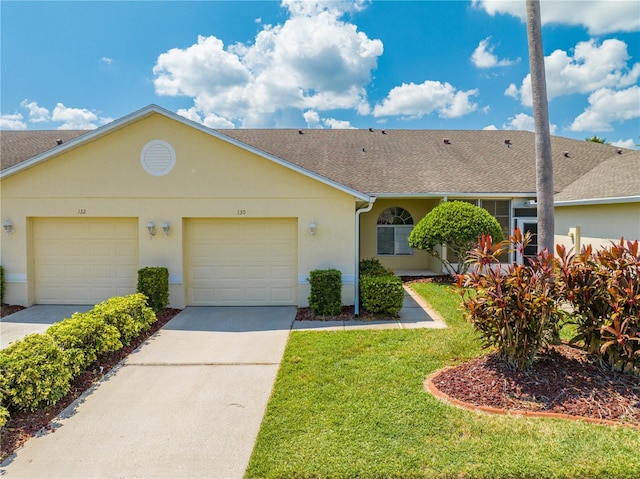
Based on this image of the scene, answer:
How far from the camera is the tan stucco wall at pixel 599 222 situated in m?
9.38

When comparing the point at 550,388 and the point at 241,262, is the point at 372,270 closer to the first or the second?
the point at 241,262

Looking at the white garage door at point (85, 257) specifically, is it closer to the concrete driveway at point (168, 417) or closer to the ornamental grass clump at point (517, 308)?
the concrete driveway at point (168, 417)

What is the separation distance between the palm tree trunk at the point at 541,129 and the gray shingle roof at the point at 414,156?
7.20 metres

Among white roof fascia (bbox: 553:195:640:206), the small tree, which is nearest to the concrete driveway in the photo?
the small tree

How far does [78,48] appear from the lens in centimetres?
1094

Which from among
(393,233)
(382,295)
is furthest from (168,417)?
(393,233)

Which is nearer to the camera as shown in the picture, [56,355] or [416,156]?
[56,355]

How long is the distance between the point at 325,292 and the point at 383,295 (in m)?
1.35

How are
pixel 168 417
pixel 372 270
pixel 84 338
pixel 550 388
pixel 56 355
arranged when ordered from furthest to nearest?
1. pixel 372 270
2. pixel 84 338
3. pixel 56 355
4. pixel 550 388
5. pixel 168 417

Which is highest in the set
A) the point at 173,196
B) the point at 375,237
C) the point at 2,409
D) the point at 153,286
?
the point at 173,196

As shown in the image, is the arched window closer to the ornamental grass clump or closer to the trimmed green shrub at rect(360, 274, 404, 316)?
the trimmed green shrub at rect(360, 274, 404, 316)

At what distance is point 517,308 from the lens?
4.45 metres

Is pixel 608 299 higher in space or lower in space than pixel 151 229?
lower

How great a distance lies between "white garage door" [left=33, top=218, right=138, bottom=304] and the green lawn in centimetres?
617
